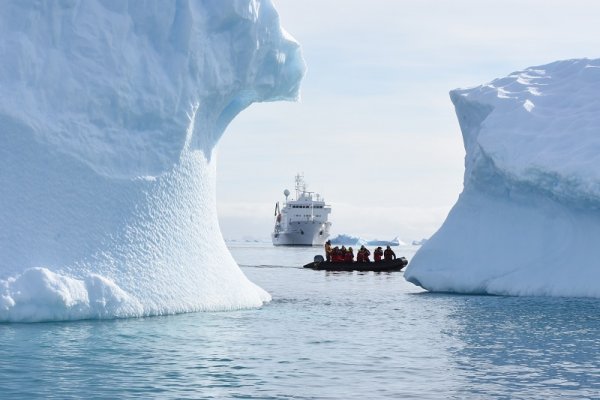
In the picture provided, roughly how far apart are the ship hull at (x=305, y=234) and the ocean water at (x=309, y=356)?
246 feet

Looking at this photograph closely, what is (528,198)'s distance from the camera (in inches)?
933

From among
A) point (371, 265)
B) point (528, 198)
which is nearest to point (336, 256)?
point (371, 265)

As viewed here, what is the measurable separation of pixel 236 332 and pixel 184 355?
87.8 inches

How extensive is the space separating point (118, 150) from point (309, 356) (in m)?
5.28

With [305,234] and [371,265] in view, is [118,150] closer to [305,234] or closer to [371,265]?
[371,265]

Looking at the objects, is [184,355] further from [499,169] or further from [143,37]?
[499,169]

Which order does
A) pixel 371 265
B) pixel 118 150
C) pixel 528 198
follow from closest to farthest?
pixel 118 150
pixel 528 198
pixel 371 265

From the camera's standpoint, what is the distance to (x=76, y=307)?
14.1 m

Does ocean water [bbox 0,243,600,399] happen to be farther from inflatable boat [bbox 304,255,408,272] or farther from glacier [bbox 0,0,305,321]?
inflatable boat [bbox 304,255,408,272]

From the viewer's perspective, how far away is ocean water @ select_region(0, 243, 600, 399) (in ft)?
32.6

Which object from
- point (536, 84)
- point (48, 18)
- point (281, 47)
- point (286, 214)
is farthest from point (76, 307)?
point (286, 214)

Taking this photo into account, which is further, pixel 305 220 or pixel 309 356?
pixel 305 220

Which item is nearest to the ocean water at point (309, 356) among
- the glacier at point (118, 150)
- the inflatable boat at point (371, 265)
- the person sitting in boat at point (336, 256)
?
the glacier at point (118, 150)

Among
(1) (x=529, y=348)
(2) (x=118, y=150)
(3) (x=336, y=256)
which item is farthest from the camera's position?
(3) (x=336, y=256)
